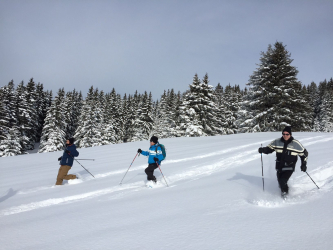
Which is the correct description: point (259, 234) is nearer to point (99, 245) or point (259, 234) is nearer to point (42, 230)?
point (99, 245)

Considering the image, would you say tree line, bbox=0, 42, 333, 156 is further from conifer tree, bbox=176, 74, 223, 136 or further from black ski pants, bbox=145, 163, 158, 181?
black ski pants, bbox=145, 163, 158, 181

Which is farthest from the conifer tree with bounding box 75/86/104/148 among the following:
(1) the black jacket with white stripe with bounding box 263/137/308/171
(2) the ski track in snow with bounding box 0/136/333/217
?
(1) the black jacket with white stripe with bounding box 263/137/308/171

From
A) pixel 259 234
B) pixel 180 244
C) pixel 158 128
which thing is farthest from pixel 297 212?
pixel 158 128

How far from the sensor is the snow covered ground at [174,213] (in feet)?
9.86

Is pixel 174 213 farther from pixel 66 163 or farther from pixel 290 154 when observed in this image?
pixel 66 163

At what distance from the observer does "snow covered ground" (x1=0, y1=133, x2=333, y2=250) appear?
3005 millimetres

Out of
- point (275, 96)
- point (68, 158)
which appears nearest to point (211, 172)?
point (68, 158)

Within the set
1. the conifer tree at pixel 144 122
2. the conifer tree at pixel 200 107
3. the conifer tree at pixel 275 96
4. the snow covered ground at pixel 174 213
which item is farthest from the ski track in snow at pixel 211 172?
the conifer tree at pixel 144 122

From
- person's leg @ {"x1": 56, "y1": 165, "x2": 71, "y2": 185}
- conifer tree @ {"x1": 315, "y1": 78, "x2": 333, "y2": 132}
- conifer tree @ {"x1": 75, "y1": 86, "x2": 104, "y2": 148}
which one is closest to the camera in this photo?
person's leg @ {"x1": 56, "y1": 165, "x2": 71, "y2": 185}

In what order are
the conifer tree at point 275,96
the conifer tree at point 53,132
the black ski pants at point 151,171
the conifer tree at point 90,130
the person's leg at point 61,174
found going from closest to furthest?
the black ski pants at point 151,171, the person's leg at point 61,174, the conifer tree at point 275,96, the conifer tree at point 53,132, the conifer tree at point 90,130

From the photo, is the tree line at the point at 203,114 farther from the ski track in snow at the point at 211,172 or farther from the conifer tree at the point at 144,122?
the ski track in snow at the point at 211,172

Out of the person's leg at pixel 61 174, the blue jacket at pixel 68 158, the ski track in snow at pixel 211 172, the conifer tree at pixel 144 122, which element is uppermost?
the conifer tree at pixel 144 122

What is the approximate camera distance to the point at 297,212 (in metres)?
3.71

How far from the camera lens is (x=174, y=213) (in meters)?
4.06
